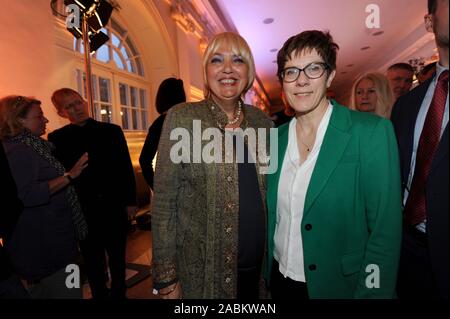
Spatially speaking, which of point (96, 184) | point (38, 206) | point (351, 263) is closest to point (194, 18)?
point (96, 184)

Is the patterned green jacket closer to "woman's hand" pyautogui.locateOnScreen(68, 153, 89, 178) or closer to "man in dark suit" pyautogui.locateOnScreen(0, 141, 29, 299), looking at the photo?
"man in dark suit" pyautogui.locateOnScreen(0, 141, 29, 299)

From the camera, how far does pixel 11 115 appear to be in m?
1.77

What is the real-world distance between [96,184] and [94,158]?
210 millimetres

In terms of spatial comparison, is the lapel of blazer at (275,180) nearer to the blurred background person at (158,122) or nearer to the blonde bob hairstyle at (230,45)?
the blonde bob hairstyle at (230,45)

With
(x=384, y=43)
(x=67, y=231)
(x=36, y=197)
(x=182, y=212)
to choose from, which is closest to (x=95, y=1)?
(x=36, y=197)

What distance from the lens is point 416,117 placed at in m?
1.16

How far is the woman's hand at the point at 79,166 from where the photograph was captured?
6.35ft

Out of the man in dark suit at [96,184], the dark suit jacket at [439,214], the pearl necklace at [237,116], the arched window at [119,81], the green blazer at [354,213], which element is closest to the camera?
the dark suit jacket at [439,214]

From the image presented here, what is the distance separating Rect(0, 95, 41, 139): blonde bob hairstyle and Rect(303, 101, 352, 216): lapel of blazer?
1903 mm

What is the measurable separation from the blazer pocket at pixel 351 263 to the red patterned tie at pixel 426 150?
28 cm

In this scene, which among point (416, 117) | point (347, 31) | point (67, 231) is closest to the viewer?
point (416, 117)

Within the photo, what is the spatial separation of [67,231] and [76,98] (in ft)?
3.36

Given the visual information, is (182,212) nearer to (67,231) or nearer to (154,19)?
(67,231)

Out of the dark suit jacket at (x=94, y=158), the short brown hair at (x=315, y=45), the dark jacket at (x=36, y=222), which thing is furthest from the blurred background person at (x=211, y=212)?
the dark suit jacket at (x=94, y=158)
